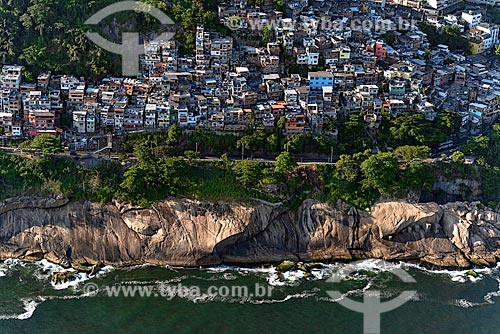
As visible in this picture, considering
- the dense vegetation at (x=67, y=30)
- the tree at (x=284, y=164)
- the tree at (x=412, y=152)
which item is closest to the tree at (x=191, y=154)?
the tree at (x=284, y=164)

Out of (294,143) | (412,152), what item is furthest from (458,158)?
(294,143)

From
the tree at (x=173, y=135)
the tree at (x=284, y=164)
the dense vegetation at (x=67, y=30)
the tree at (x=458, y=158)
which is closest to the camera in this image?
the tree at (x=284, y=164)
